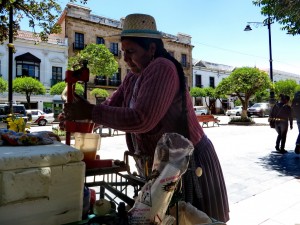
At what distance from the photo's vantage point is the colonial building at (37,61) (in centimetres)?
2664

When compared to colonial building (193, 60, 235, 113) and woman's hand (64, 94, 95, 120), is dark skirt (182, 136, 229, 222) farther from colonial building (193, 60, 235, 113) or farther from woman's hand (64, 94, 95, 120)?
colonial building (193, 60, 235, 113)

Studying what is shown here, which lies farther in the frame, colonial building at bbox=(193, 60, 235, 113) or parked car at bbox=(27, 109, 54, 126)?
colonial building at bbox=(193, 60, 235, 113)

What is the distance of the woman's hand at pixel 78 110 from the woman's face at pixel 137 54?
1.25 ft

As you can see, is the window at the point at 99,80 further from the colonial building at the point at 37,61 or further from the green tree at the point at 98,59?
the green tree at the point at 98,59

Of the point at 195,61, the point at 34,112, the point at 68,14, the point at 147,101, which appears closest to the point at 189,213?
the point at 147,101

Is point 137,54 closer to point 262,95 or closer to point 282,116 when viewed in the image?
point 282,116

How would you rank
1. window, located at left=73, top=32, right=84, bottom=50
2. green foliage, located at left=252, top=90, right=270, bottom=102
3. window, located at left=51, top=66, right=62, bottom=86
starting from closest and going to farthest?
green foliage, located at left=252, top=90, right=270, bottom=102
window, located at left=51, top=66, right=62, bottom=86
window, located at left=73, top=32, right=84, bottom=50

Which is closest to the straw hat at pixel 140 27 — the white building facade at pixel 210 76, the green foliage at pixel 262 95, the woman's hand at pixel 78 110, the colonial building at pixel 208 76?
the woman's hand at pixel 78 110

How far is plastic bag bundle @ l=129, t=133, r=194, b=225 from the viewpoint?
37.7 inches

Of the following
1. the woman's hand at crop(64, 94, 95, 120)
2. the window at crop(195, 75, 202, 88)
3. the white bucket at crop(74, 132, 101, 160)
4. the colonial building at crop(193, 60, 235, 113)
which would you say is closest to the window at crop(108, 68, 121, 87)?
the colonial building at crop(193, 60, 235, 113)

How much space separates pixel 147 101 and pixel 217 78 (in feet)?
145

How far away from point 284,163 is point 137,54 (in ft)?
21.0

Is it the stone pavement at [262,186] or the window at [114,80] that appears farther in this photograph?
the window at [114,80]

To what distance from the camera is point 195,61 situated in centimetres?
4241
